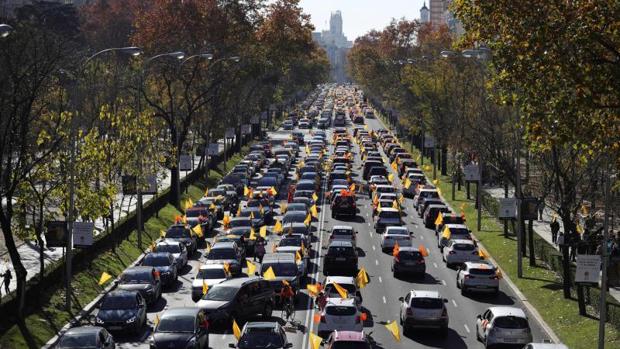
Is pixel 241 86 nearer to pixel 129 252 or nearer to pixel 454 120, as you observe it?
pixel 454 120

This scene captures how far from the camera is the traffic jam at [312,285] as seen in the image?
96.5ft

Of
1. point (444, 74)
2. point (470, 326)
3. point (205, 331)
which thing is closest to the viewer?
point (205, 331)

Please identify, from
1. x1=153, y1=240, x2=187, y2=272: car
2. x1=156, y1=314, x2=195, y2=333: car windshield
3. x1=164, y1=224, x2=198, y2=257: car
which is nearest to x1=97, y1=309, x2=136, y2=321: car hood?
x1=156, y1=314, x2=195, y2=333: car windshield

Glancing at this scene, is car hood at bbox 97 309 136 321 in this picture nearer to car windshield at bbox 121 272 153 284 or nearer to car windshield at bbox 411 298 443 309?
car windshield at bbox 121 272 153 284

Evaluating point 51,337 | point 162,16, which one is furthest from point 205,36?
point 51,337

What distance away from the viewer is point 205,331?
2956 cm

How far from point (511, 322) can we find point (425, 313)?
3.15 metres

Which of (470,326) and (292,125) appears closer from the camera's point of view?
(470,326)

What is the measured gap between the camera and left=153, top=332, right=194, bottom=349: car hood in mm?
28000

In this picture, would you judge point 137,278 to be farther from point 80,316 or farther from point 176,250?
point 176,250

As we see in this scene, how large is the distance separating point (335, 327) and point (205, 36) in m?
46.3

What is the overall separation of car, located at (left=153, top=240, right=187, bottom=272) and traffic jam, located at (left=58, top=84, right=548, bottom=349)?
8cm

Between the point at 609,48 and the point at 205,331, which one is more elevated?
the point at 609,48

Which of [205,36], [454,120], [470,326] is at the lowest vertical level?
[470,326]
